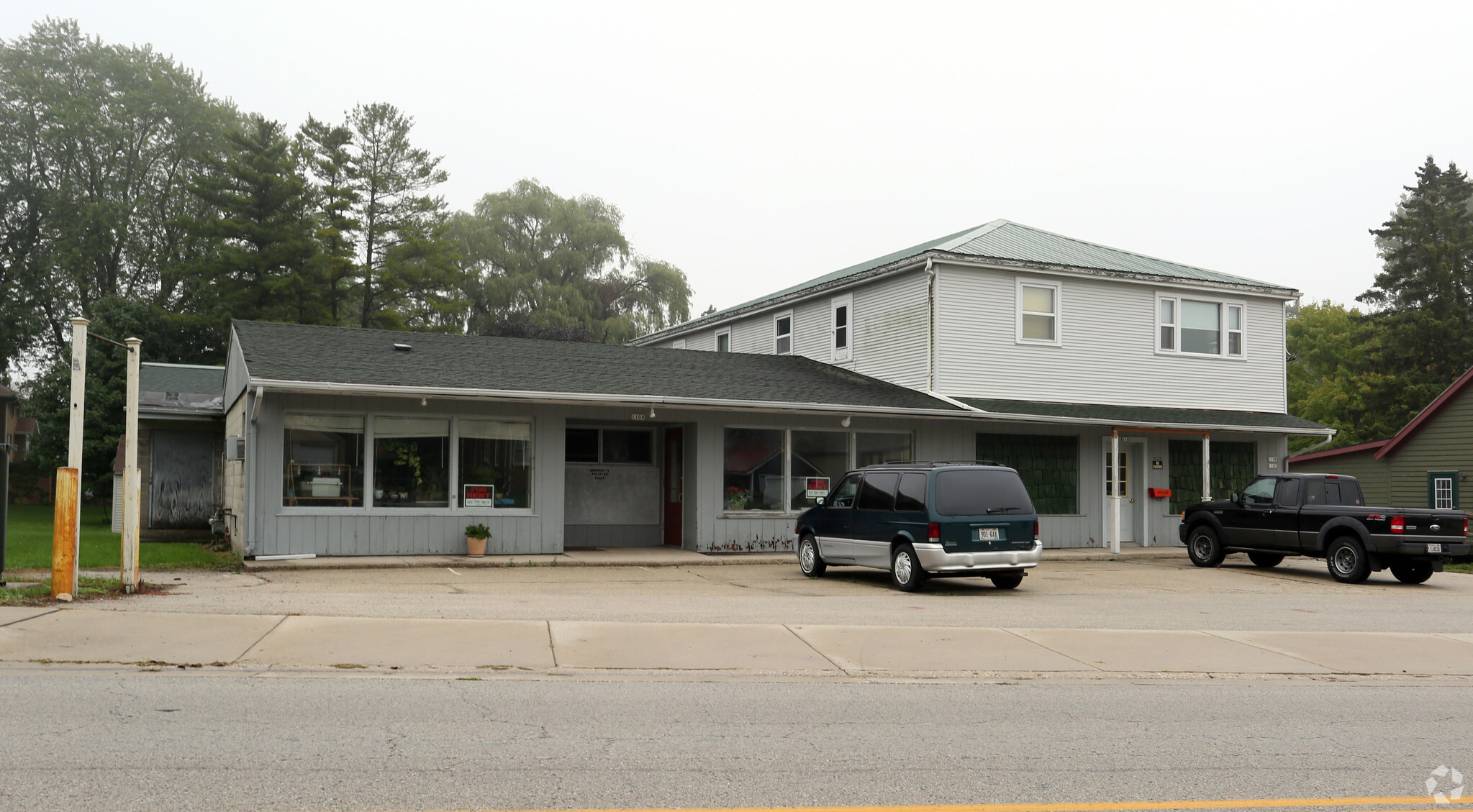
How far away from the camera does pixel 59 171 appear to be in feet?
185

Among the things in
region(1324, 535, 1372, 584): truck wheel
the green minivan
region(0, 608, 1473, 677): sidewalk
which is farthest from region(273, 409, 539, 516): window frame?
region(1324, 535, 1372, 584): truck wheel

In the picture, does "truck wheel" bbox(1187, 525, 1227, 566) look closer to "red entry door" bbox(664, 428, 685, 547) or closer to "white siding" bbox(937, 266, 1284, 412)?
"white siding" bbox(937, 266, 1284, 412)

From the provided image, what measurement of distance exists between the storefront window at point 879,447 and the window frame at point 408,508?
6.51m

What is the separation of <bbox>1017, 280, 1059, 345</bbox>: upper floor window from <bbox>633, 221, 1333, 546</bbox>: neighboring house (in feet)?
0.11

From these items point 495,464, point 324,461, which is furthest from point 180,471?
point 495,464

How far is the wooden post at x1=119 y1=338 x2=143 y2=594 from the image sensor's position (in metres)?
13.0

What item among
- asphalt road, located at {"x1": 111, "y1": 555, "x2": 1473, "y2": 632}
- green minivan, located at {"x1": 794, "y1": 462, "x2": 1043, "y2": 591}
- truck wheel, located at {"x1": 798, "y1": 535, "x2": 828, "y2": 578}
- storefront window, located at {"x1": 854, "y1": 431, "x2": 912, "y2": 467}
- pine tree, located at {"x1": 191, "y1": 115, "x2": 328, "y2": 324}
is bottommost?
asphalt road, located at {"x1": 111, "y1": 555, "x2": 1473, "y2": 632}

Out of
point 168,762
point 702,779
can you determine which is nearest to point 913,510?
point 702,779

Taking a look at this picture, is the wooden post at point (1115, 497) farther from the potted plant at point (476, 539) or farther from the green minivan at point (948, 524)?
the potted plant at point (476, 539)

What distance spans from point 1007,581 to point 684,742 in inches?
413

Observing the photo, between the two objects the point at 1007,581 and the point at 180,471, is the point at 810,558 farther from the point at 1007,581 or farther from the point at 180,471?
the point at 180,471

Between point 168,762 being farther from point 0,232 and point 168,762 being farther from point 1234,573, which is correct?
point 0,232

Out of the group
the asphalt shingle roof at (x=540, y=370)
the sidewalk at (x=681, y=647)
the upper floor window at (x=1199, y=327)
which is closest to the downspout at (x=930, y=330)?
the asphalt shingle roof at (x=540, y=370)

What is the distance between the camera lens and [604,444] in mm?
22859
